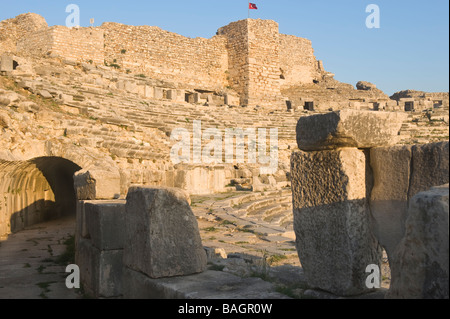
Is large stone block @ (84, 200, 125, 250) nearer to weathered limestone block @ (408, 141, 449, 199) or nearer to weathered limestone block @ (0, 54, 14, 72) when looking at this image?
weathered limestone block @ (408, 141, 449, 199)

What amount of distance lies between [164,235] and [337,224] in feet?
4.05

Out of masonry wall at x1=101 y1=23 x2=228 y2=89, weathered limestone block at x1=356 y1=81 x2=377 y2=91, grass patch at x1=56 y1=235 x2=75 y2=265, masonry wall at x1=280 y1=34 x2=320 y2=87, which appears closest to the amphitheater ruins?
grass patch at x1=56 y1=235 x2=75 y2=265

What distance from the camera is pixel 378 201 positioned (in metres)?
2.52

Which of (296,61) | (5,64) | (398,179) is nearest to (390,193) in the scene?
(398,179)

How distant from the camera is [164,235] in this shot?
3061 millimetres

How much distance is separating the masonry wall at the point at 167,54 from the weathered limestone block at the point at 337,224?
80.8 ft

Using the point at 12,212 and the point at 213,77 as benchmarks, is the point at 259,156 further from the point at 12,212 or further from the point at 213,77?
the point at 213,77

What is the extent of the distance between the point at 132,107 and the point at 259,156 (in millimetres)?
5472

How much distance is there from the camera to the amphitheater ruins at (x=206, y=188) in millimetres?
2445

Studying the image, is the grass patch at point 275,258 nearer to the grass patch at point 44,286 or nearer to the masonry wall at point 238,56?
the grass patch at point 44,286

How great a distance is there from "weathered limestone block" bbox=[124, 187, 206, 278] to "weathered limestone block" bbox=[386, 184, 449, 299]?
1.61m

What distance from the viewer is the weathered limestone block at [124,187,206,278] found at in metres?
3.03

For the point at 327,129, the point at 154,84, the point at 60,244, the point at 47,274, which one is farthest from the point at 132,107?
the point at 327,129

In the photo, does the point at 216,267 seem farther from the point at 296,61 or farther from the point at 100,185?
the point at 296,61
